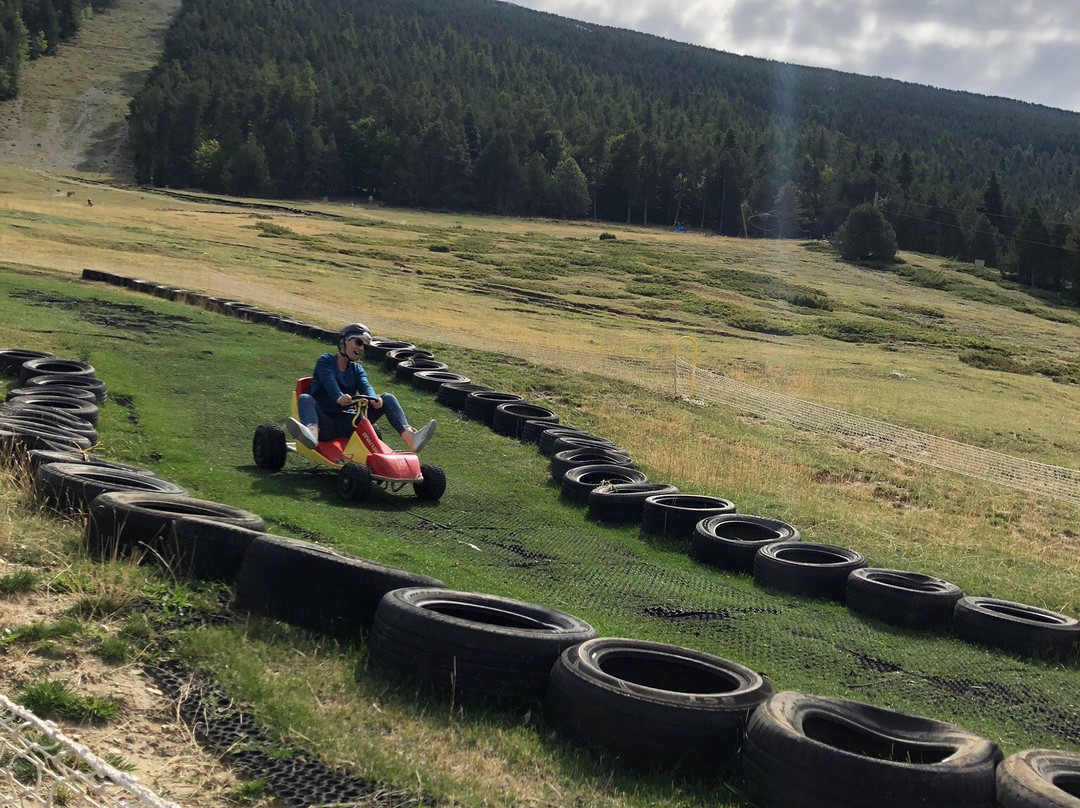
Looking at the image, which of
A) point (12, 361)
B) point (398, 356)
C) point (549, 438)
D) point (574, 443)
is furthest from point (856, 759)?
point (398, 356)

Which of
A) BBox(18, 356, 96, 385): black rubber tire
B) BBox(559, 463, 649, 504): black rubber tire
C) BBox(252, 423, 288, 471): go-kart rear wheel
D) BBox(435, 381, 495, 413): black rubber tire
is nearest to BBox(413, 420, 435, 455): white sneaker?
BBox(252, 423, 288, 471): go-kart rear wheel

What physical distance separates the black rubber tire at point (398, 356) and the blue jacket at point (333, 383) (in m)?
8.19

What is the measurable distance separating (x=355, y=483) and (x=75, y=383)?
5.69 metres

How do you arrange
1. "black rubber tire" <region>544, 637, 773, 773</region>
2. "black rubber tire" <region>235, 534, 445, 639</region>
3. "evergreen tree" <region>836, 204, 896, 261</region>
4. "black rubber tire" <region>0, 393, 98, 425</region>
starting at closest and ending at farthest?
"black rubber tire" <region>544, 637, 773, 773</region>, "black rubber tire" <region>235, 534, 445, 639</region>, "black rubber tire" <region>0, 393, 98, 425</region>, "evergreen tree" <region>836, 204, 896, 261</region>

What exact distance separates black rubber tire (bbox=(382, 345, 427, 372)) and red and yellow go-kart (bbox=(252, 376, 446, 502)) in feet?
27.7

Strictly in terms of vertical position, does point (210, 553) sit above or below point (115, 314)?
below

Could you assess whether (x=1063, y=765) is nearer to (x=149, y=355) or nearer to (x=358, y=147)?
(x=149, y=355)

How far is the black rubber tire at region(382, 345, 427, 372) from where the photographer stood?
2142 centimetres

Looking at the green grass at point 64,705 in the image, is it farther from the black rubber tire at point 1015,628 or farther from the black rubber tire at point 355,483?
the black rubber tire at point 355,483

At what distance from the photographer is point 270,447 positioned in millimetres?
12508

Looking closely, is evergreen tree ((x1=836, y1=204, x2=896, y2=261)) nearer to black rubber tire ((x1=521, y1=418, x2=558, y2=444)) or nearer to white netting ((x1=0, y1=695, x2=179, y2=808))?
black rubber tire ((x1=521, y1=418, x2=558, y2=444))

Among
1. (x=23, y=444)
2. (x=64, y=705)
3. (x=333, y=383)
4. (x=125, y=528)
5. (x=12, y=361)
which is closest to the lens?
(x=64, y=705)

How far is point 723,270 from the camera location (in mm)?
77312

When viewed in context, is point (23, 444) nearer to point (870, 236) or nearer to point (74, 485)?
point (74, 485)
